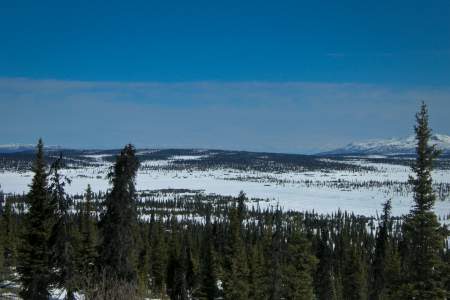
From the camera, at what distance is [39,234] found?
34.0m

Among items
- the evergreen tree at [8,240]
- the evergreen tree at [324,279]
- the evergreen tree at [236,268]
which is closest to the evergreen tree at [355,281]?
the evergreen tree at [324,279]

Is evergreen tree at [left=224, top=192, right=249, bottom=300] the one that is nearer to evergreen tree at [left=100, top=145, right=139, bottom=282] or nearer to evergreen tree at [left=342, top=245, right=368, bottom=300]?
evergreen tree at [left=100, top=145, right=139, bottom=282]

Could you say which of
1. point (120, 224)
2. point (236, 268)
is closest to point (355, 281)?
point (236, 268)

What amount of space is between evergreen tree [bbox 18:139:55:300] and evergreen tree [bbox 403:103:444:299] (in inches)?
897

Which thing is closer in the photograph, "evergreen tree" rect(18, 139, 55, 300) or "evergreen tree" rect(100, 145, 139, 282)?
"evergreen tree" rect(100, 145, 139, 282)

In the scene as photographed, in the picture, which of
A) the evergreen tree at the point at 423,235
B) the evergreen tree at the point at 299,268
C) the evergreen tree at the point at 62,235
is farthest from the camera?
the evergreen tree at the point at 299,268

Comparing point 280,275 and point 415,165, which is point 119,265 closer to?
point 415,165

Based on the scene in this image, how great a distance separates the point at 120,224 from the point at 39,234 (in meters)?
6.29

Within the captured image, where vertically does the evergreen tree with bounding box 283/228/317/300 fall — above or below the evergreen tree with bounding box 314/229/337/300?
above

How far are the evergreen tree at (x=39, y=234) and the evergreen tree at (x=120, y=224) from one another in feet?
13.9

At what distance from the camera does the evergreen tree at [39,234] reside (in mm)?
33656

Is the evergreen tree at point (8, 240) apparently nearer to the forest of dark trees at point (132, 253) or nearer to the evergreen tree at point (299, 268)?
the forest of dark trees at point (132, 253)

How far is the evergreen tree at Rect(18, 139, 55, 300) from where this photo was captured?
3366 cm

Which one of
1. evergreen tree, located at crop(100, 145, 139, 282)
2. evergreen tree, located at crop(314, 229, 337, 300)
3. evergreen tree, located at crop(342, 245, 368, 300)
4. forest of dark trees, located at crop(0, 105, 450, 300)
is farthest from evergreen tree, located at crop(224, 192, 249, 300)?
evergreen tree, located at crop(342, 245, 368, 300)
